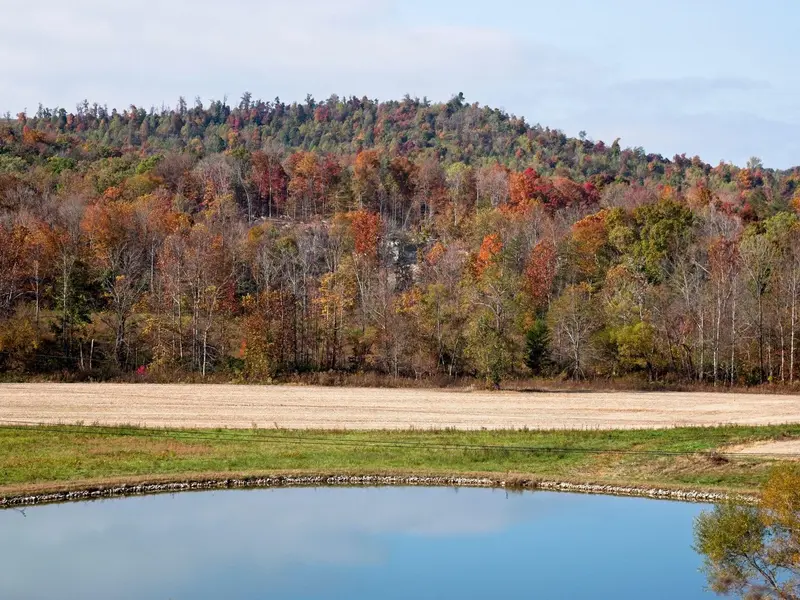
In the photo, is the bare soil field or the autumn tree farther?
the bare soil field

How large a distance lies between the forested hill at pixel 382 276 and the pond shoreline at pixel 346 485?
28073 mm

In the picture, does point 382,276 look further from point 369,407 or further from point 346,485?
point 346,485

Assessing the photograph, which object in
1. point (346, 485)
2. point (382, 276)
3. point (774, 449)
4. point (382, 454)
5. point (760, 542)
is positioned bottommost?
point (346, 485)

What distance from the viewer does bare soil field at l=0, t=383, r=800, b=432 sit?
44.9 m

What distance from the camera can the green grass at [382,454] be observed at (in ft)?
108

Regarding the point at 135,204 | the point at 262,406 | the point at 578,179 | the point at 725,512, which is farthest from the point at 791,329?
the point at 578,179

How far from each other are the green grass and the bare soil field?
3.07 m

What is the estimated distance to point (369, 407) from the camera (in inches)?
2055

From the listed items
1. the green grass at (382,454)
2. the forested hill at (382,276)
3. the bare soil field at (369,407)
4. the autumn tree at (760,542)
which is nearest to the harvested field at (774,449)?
the green grass at (382,454)

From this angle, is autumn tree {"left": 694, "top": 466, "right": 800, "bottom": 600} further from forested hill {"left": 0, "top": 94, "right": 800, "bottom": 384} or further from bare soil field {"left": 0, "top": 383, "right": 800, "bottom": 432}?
forested hill {"left": 0, "top": 94, "right": 800, "bottom": 384}

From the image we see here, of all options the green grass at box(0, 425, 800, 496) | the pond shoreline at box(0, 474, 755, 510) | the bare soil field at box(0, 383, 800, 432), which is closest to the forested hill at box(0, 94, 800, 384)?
the bare soil field at box(0, 383, 800, 432)

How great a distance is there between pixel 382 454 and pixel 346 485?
3874 mm

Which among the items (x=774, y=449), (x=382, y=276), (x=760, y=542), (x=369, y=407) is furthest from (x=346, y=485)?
(x=382, y=276)

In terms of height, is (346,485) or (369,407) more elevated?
(369,407)
